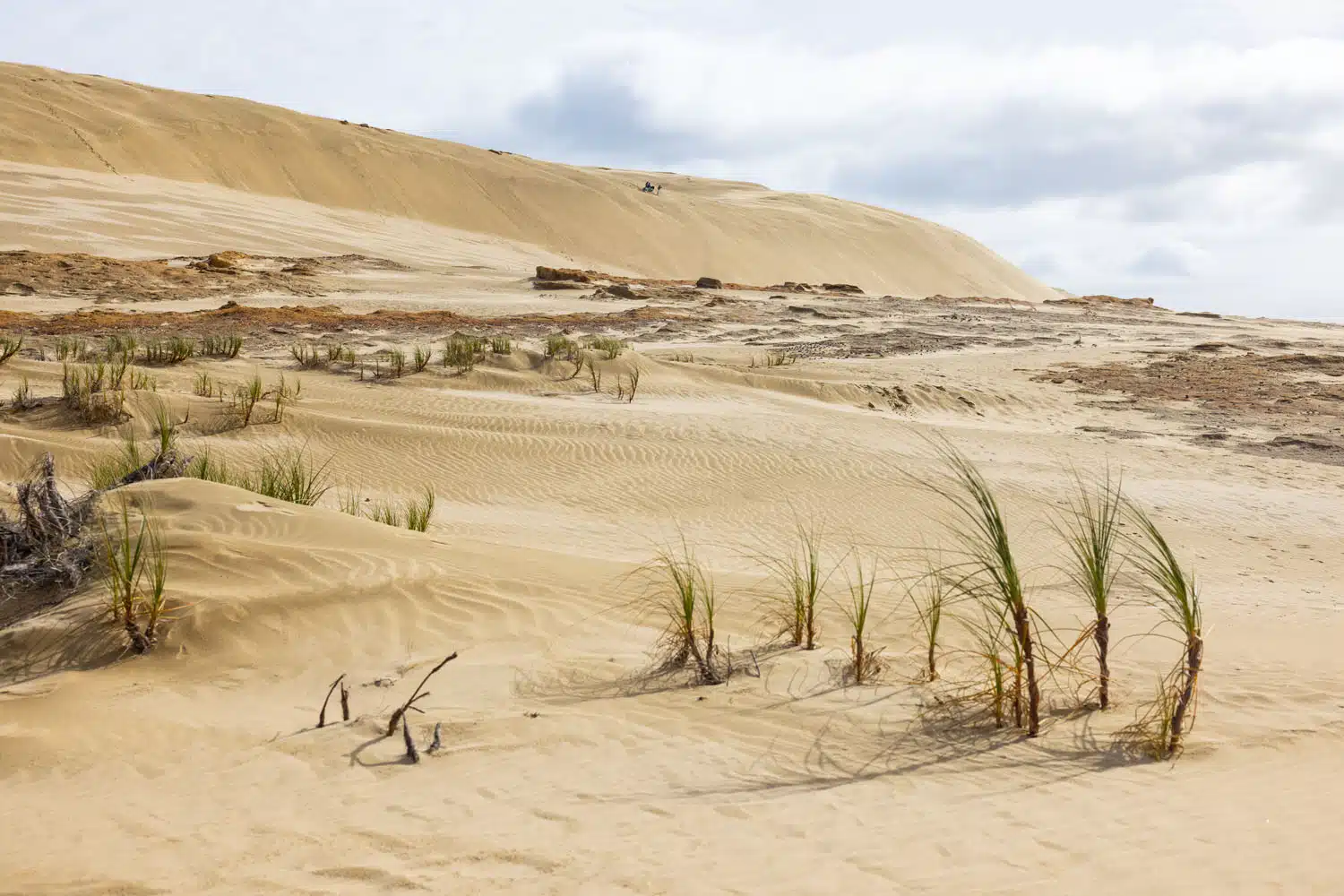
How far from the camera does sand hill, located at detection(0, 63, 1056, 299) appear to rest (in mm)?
40656

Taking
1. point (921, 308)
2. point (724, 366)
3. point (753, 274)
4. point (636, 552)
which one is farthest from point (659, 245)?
point (636, 552)

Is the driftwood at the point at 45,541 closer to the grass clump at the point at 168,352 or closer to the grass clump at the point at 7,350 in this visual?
the grass clump at the point at 7,350

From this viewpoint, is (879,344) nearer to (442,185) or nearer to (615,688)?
(615,688)

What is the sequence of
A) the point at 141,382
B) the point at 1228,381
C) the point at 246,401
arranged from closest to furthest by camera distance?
1. the point at 246,401
2. the point at 141,382
3. the point at 1228,381

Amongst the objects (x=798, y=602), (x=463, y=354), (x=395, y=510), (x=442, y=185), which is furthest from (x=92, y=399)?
(x=442, y=185)

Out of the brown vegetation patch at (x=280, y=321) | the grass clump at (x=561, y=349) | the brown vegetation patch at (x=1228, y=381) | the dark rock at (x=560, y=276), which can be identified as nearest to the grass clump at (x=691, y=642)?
the grass clump at (x=561, y=349)

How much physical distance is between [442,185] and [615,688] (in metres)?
45.3

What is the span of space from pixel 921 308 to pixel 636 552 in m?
20.8

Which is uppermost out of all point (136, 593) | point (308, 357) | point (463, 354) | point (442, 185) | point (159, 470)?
point (442, 185)

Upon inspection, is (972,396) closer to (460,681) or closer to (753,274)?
(460,681)

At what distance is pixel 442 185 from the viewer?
46.5m

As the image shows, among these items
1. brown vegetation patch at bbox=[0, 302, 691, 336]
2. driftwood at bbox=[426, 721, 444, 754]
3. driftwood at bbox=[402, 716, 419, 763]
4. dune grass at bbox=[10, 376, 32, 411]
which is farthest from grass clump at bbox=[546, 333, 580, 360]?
driftwood at bbox=[402, 716, 419, 763]

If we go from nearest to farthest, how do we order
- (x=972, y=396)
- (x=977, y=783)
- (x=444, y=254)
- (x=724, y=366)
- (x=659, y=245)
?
(x=977, y=783)
(x=972, y=396)
(x=724, y=366)
(x=444, y=254)
(x=659, y=245)

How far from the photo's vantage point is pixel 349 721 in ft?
12.8
